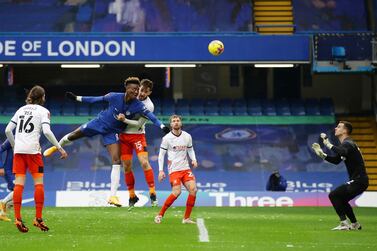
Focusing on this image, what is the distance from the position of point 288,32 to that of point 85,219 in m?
20.6

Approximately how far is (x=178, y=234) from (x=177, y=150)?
3388 mm

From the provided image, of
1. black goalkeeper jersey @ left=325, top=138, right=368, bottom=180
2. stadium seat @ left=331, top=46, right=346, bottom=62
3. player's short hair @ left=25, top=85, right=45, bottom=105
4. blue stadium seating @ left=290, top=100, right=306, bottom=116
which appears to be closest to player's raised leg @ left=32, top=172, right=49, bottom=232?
player's short hair @ left=25, top=85, right=45, bottom=105

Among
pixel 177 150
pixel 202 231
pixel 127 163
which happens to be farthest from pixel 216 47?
pixel 202 231

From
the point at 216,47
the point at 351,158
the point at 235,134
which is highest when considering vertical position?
the point at 216,47

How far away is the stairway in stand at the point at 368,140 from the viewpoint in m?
37.8

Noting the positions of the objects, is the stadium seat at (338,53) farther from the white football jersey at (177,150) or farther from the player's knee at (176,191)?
the player's knee at (176,191)

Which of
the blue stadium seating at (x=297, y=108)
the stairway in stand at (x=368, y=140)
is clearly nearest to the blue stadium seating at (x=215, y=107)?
the blue stadium seating at (x=297, y=108)

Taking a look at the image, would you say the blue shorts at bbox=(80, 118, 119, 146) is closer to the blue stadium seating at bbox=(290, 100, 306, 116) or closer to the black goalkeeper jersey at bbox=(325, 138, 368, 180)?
the black goalkeeper jersey at bbox=(325, 138, 368, 180)

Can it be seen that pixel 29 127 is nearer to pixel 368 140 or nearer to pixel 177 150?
pixel 177 150

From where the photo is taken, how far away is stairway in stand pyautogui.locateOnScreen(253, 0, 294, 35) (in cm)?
3956

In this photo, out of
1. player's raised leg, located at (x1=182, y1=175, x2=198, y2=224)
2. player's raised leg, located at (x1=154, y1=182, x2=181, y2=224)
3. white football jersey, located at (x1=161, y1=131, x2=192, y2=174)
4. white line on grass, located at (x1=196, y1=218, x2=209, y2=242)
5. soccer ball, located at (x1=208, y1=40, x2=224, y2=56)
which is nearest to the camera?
white line on grass, located at (x1=196, y1=218, x2=209, y2=242)

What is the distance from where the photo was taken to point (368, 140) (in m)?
39.5

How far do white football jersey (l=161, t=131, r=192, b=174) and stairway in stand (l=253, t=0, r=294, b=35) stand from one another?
66.1 feet

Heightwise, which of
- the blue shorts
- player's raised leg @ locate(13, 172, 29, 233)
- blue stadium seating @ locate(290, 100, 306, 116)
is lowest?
blue stadium seating @ locate(290, 100, 306, 116)
